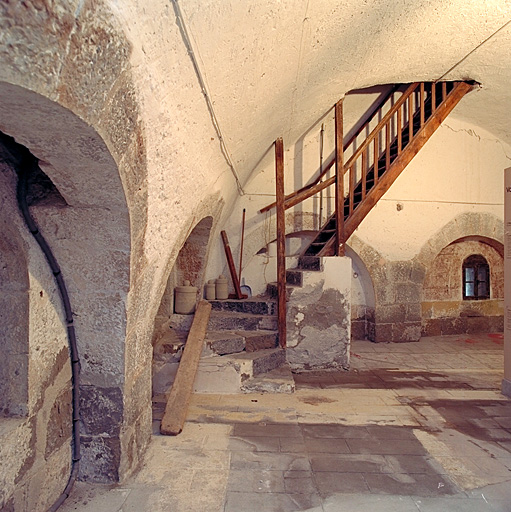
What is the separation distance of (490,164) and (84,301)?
6856 mm

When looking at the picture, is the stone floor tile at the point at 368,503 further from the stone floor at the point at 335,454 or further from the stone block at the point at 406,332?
the stone block at the point at 406,332

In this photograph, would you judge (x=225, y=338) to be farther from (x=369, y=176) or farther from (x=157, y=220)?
(x=369, y=176)

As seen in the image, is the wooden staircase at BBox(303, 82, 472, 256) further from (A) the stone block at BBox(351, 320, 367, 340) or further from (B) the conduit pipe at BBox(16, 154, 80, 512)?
(B) the conduit pipe at BBox(16, 154, 80, 512)

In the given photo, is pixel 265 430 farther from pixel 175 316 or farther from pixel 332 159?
pixel 332 159

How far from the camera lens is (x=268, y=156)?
539 cm

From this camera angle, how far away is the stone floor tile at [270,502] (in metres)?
2.08

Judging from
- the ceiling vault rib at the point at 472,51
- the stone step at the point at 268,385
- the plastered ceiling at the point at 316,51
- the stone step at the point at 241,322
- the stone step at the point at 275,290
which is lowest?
the stone step at the point at 268,385

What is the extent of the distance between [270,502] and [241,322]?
8.52ft

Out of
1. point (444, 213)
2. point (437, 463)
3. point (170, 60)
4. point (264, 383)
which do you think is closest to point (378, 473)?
point (437, 463)

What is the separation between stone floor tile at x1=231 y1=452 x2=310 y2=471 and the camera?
2.48 meters

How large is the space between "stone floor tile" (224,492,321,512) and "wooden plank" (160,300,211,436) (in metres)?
0.84

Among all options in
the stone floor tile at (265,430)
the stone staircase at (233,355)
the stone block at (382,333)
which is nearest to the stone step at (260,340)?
the stone staircase at (233,355)

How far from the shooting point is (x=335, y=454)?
2645 mm

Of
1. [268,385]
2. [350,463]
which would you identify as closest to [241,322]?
[268,385]
